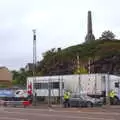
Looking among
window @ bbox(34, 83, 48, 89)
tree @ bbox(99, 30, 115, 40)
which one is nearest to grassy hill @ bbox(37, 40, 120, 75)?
tree @ bbox(99, 30, 115, 40)

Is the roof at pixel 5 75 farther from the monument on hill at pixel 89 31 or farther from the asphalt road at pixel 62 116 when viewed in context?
the asphalt road at pixel 62 116

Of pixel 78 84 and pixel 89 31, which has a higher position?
pixel 89 31

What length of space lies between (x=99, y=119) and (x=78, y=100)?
19795mm

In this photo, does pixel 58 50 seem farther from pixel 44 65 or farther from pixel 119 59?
pixel 119 59

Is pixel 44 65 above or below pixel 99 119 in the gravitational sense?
above

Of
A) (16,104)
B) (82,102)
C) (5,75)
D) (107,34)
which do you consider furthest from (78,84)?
(5,75)

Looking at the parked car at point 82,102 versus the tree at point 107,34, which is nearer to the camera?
the parked car at point 82,102

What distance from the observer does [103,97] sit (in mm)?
51781

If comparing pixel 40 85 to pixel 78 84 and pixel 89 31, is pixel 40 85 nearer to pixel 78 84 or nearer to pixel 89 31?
pixel 78 84

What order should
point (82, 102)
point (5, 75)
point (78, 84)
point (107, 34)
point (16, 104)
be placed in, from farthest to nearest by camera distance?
point (5, 75) < point (107, 34) < point (78, 84) < point (16, 104) < point (82, 102)

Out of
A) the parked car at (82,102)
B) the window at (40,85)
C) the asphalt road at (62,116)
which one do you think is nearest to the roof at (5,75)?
the window at (40,85)

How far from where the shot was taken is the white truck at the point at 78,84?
52156 mm

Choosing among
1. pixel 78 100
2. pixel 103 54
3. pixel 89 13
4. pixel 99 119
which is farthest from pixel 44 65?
pixel 99 119

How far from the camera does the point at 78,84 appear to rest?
179ft
